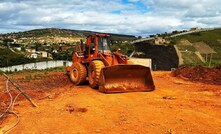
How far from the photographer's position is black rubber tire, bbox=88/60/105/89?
14693mm

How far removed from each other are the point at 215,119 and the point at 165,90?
552 centimetres

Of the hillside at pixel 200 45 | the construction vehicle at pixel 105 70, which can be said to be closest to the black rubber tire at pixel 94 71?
the construction vehicle at pixel 105 70

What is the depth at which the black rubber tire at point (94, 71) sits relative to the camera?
578 inches

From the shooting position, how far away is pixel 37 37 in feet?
367

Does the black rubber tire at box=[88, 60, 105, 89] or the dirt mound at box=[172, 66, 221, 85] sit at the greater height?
the black rubber tire at box=[88, 60, 105, 89]

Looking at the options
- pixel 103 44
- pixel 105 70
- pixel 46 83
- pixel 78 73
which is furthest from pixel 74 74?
pixel 105 70

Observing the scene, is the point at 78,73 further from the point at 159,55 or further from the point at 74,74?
the point at 159,55

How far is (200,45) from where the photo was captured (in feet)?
169

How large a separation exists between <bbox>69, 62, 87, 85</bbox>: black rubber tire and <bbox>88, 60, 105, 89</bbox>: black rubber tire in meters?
0.55

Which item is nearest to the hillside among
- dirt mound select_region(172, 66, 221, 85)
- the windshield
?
dirt mound select_region(172, 66, 221, 85)

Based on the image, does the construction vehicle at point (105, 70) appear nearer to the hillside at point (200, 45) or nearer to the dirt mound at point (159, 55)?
the dirt mound at point (159, 55)

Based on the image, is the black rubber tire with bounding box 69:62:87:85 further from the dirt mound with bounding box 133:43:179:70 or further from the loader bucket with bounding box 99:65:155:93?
the dirt mound with bounding box 133:43:179:70

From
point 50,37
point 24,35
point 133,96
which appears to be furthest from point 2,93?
point 24,35

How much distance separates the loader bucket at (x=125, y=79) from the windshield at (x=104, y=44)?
84.0 inches
